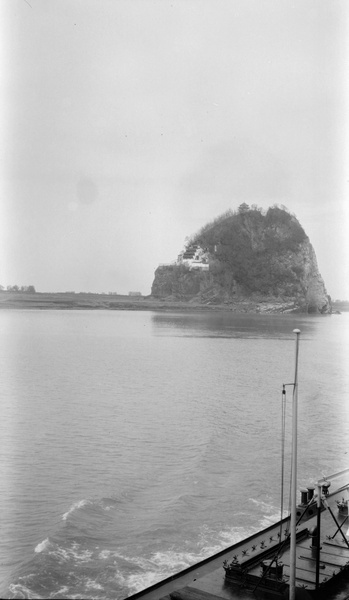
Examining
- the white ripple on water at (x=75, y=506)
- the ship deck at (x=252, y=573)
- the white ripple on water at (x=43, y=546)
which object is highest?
the ship deck at (x=252, y=573)

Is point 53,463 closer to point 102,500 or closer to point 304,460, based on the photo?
point 102,500

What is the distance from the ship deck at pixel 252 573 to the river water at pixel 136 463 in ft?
10.6

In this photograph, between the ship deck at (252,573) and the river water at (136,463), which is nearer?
the ship deck at (252,573)

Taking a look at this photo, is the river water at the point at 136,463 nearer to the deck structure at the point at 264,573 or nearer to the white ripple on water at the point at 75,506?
the white ripple on water at the point at 75,506

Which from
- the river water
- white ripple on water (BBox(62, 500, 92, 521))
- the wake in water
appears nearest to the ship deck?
the wake in water

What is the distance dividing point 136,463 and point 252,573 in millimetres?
14079

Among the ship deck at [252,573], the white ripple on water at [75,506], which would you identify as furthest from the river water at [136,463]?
the ship deck at [252,573]

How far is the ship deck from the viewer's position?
453 inches

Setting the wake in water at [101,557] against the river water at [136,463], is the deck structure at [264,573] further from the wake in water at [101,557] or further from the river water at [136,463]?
the river water at [136,463]

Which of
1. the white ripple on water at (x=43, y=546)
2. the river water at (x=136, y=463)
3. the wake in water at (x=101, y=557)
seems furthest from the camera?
the white ripple on water at (x=43, y=546)

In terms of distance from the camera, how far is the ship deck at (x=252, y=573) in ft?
37.8

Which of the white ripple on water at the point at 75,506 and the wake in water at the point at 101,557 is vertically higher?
the white ripple on water at the point at 75,506

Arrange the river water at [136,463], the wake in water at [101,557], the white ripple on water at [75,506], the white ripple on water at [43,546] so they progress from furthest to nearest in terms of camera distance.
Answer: the white ripple on water at [75,506] < the white ripple on water at [43,546] < the river water at [136,463] < the wake in water at [101,557]

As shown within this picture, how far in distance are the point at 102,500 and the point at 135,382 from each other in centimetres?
2653
